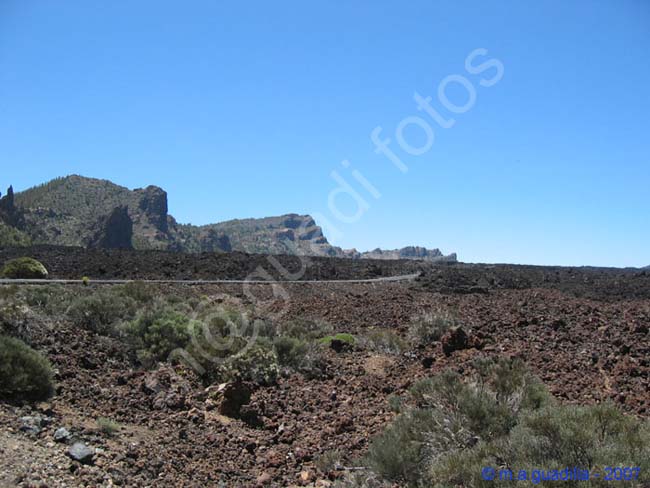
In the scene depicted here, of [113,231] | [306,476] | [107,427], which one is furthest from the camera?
[113,231]

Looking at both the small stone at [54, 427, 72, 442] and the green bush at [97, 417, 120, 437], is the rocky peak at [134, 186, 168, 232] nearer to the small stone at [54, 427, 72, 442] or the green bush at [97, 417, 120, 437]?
the green bush at [97, 417, 120, 437]

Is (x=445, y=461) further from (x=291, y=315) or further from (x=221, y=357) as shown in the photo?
(x=291, y=315)

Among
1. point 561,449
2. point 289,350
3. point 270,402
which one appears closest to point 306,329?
point 289,350

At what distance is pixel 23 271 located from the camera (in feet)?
78.9

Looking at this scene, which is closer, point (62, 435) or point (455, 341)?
point (62, 435)

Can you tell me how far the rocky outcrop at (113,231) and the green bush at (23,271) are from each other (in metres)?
65.7

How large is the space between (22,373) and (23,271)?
19.7 metres

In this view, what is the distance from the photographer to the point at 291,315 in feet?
55.2

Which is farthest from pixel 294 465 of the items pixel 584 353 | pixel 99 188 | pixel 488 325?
pixel 99 188

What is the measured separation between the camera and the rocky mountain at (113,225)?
85812 millimetres

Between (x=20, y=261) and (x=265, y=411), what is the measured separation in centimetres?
2079

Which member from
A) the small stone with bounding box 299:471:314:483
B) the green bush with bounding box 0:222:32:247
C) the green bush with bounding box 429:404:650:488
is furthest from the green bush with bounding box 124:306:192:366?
the green bush with bounding box 0:222:32:247

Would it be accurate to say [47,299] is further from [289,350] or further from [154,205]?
[154,205]

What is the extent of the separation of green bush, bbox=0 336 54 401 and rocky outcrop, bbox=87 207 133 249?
85.3 meters
